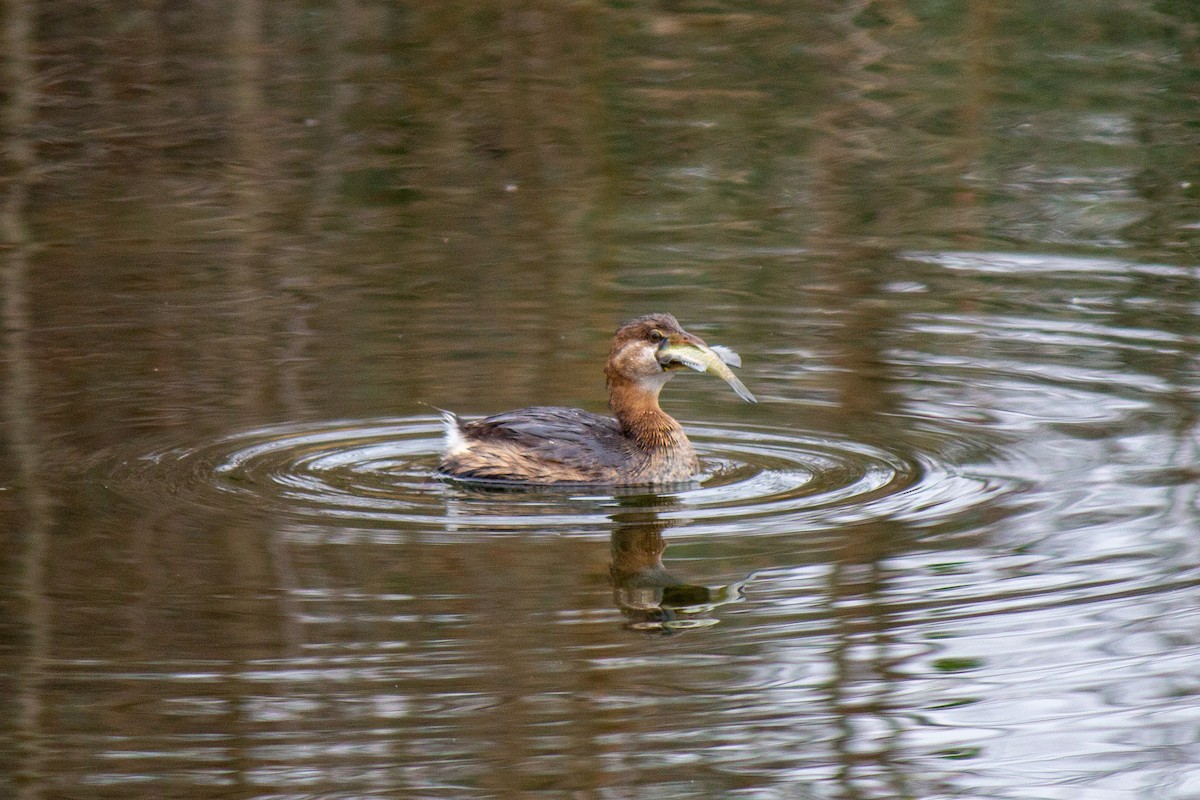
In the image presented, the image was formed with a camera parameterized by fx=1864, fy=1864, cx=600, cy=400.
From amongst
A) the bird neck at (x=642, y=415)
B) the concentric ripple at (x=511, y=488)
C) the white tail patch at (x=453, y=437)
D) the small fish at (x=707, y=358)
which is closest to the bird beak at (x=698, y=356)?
the small fish at (x=707, y=358)

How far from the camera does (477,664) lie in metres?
6.03

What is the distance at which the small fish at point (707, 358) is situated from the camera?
320 inches

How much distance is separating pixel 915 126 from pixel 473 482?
351 inches

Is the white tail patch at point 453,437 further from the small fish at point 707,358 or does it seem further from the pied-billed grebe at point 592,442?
the small fish at point 707,358

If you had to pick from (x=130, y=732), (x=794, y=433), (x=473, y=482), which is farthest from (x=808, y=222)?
(x=130, y=732)

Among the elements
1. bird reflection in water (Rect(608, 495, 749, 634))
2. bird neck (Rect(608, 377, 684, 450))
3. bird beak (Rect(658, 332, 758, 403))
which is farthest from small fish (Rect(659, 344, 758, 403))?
bird reflection in water (Rect(608, 495, 749, 634))

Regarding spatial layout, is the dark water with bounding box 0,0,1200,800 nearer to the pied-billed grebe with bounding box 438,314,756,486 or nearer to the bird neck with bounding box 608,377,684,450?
the pied-billed grebe with bounding box 438,314,756,486

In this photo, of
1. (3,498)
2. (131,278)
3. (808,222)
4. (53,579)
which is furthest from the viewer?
(808,222)

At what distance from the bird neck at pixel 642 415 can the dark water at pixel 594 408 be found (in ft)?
0.91

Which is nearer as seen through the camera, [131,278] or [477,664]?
[477,664]

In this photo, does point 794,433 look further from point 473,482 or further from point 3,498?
point 3,498

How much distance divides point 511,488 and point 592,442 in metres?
0.41

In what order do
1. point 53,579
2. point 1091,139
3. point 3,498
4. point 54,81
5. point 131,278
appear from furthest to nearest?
1. point 54,81
2. point 1091,139
3. point 131,278
4. point 3,498
5. point 53,579

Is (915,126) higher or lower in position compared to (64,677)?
higher
